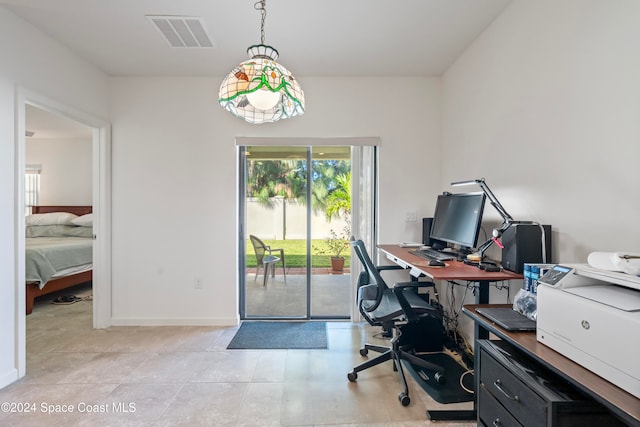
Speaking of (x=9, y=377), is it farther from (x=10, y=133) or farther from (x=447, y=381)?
(x=447, y=381)

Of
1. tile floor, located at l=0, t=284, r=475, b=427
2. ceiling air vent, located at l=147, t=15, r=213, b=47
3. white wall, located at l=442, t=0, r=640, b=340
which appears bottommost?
Answer: tile floor, located at l=0, t=284, r=475, b=427

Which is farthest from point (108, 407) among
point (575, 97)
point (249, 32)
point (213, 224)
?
point (575, 97)

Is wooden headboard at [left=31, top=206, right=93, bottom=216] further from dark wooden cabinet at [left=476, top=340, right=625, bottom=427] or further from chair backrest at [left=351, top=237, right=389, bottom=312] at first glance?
dark wooden cabinet at [left=476, top=340, right=625, bottom=427]

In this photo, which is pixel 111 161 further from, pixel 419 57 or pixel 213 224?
pixel 419 57

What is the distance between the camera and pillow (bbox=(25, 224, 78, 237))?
469 cm

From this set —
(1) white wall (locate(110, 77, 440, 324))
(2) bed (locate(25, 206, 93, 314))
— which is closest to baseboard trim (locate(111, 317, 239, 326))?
(1) white wall (locate(110, 77, 440, 324))

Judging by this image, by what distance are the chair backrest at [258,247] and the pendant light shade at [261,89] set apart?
6.56 feet

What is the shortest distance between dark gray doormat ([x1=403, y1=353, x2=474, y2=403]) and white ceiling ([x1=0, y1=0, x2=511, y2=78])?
252 centimetres

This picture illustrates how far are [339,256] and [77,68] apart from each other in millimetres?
3032

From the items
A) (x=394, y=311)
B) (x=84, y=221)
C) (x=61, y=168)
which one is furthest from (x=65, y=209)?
(x=394, y=311)

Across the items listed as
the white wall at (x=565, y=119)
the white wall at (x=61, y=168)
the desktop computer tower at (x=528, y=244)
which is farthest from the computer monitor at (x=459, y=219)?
the white wall at (x=61, y=168)

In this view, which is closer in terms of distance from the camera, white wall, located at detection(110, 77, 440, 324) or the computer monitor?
the computer monitor

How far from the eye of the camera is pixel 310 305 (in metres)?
3.25

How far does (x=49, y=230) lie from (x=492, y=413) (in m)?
6.09
